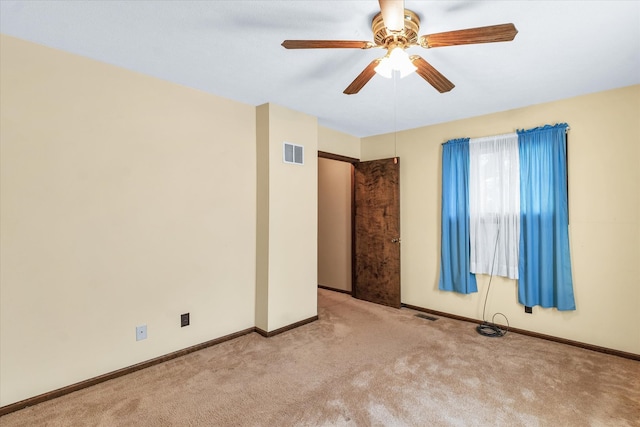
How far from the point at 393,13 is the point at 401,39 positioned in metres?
0.34

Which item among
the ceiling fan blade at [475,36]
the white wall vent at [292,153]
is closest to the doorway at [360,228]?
the white wall vent at [292,153]

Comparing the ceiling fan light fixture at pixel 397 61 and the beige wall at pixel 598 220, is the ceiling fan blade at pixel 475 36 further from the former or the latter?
the beige wall at pixel 598 220

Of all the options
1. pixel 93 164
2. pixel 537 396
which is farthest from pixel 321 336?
pixel 93 164

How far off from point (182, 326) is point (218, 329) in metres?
0.38

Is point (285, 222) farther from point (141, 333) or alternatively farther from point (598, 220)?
point (598, 220)

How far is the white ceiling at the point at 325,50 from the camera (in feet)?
5.97

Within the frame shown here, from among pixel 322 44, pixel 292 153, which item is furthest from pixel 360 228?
pixel 322 44

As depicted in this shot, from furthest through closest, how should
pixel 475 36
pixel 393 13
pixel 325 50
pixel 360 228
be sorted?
pixel 360 228 < pixel 325 50 < pixel 475 36 < pixel 393 13

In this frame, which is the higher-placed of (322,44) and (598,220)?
(322,44)

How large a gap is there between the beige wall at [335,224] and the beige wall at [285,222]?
1388mm

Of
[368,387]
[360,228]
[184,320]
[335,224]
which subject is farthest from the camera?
[335,224]

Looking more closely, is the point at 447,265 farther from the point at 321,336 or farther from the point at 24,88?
the point at 24,88

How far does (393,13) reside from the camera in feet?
4.81

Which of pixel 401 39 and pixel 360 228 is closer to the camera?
pixel 401 39
